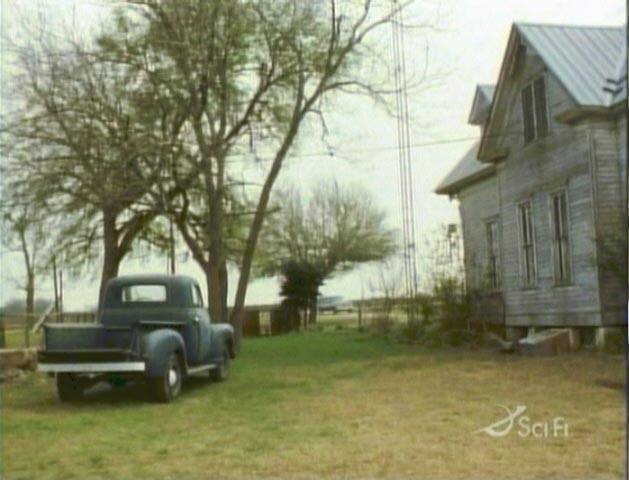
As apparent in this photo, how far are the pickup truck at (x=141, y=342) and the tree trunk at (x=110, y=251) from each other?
5cm

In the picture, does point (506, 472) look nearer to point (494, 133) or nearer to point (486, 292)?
point (486, 292)

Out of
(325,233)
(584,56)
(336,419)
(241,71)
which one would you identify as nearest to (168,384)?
(336,419)

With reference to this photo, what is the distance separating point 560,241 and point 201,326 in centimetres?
240

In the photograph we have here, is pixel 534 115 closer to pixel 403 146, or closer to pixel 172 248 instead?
pixel 403 146

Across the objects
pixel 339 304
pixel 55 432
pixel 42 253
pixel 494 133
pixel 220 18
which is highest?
pixel 220 18

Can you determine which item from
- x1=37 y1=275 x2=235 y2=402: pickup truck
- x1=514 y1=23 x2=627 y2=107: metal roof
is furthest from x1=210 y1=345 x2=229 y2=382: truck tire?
x1=514 y1=23 x2=627 y2=107: metal roof

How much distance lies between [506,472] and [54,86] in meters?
3.33

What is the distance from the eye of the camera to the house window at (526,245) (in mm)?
5062

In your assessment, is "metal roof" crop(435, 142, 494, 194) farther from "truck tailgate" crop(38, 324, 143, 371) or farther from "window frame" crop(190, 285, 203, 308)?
"truck tailgate" crop(38, 324, 143, 371)

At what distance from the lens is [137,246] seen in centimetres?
452

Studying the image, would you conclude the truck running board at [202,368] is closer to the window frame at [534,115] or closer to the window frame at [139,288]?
the window frame at [139,288]

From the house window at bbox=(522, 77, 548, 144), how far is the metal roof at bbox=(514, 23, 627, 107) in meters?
0.20

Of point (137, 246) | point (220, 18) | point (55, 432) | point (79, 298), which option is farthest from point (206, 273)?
point (220, 18)

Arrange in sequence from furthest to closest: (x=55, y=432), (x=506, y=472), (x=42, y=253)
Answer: (x=42, y=253) < (x=55, y=432) < (x=506, y=472)
